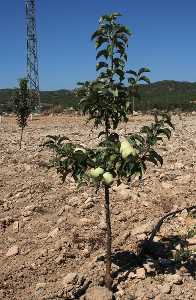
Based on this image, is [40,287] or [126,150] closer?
[126,150]

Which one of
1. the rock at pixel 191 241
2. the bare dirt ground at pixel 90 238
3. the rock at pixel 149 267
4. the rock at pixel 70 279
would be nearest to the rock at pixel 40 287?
the bare dirt ground at pixel 90 238

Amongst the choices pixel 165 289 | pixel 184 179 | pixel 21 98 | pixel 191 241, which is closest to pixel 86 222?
pixel 191 241

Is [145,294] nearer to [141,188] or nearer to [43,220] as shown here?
[43,220]

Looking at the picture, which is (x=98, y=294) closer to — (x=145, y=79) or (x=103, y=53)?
(x=145, y=79)

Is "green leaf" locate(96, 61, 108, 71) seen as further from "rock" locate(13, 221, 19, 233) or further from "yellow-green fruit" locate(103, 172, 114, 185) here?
"rock" locate(13, 221, 19, 233)

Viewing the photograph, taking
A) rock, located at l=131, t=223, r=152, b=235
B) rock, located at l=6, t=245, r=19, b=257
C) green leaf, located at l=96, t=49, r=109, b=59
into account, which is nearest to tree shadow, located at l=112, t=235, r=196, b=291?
rock, located at l=131, t=223, r=152, b=235

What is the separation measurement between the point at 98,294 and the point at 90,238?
7.39 feet

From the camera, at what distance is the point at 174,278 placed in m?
7.80

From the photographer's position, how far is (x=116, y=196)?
39.7 ft

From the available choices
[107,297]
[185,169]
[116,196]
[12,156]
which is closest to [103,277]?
[107,297]

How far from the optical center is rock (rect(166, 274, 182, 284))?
7.73 meters

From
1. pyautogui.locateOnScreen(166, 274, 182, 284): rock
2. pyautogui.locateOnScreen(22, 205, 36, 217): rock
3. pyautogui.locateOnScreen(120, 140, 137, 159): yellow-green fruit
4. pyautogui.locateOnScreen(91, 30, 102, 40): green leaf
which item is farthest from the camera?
→ pyautogui.locateOnScreen(22, 205, 36, 217): rock

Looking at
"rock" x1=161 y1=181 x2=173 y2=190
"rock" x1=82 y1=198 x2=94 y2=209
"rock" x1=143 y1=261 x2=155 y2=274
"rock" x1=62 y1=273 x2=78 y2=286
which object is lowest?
"rock" x1=62 y1=273 x2=78 y2=286

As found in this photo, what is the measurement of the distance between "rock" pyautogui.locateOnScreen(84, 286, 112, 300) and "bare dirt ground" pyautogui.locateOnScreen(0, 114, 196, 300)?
0.76 ft
